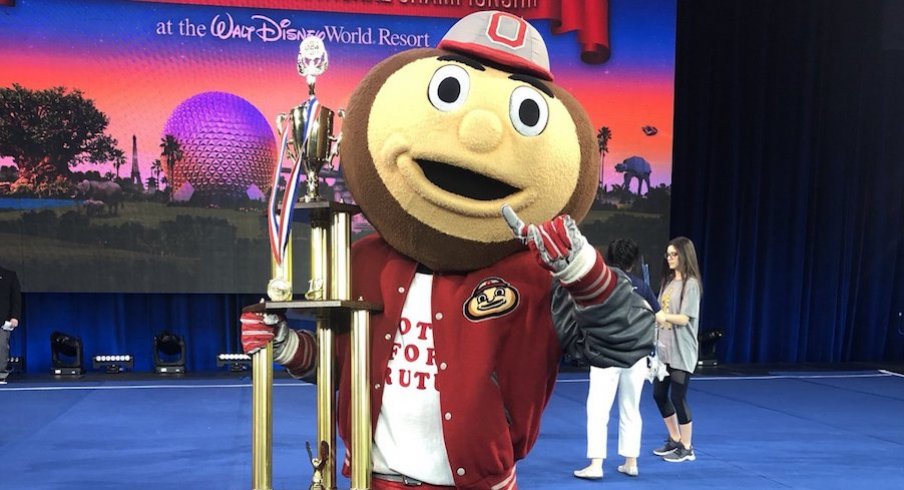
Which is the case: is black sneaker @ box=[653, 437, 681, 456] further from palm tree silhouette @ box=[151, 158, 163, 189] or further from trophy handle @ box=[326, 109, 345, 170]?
palm tree silhouette @ box=[151, 158, 163, 189]

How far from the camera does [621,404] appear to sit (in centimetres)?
475

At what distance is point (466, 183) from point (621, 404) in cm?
340

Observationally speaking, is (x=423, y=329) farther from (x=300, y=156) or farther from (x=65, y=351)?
(x=65, y=351)

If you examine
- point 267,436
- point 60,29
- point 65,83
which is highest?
point 60,29

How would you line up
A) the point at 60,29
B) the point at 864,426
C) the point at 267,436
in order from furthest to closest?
the point at 60,29 < the point at 864,426 < the point at 267,436

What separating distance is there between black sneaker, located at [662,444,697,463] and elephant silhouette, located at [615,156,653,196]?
3922 mm

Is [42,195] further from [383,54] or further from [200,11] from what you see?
[383,54]

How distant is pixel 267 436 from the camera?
5.39 ft

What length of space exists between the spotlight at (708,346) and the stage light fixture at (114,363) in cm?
670

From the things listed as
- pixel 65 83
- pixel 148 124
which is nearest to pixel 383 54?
pixel 148 124

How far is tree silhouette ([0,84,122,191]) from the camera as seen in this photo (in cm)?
777

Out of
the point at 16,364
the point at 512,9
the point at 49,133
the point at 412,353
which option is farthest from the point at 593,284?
the point at 16,364

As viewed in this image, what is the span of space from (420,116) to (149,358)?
27.6 ft

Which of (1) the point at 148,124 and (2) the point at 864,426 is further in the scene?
(1) the point at 148,124
